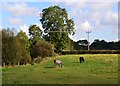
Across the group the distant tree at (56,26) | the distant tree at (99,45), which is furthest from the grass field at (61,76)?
the distant tree at (99,45)

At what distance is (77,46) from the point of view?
101250 millimetres

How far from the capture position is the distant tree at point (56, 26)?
75.7 m

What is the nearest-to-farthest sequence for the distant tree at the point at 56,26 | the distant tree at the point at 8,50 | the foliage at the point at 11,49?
the distant tree at the point at 8,50 < the foliage at the point at 11,49 < the distant tree at the point at 56,26

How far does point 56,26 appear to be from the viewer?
77.1 metres

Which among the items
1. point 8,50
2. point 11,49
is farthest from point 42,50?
point 8,50

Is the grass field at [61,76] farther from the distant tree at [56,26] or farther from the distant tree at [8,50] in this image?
the distant tree at [56,26]

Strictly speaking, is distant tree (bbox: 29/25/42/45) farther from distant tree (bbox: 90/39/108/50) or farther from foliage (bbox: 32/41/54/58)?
distant tree (bbox: 90/39/108/50)

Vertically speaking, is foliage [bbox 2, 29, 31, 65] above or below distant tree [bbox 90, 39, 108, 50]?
below

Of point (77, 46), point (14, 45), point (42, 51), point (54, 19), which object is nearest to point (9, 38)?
point (14, 45)

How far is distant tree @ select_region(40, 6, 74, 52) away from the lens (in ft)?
248

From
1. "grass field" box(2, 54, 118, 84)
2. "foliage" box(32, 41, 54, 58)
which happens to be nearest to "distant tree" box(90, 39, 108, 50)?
"foliage" box(32, 41, 54, 58)

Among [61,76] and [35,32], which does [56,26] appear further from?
[61,76]

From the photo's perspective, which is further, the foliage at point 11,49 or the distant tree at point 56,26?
the distant tree at point 56,26

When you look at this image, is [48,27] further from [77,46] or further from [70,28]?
[77,46]
